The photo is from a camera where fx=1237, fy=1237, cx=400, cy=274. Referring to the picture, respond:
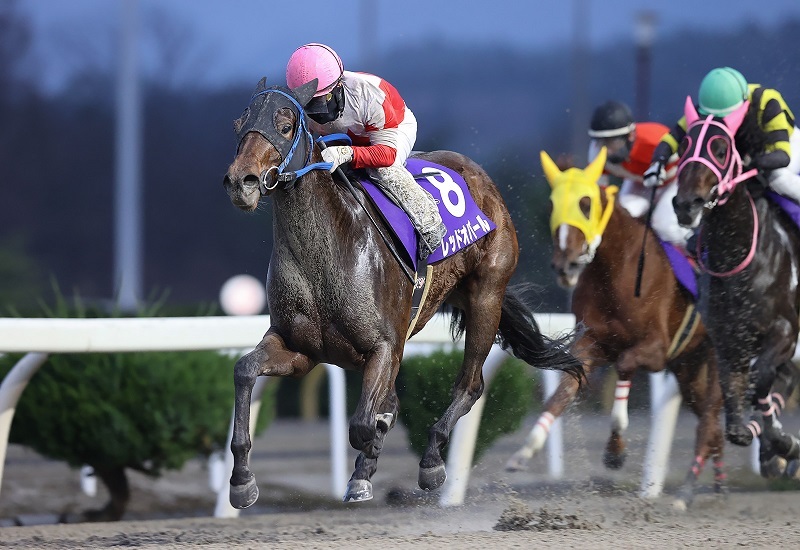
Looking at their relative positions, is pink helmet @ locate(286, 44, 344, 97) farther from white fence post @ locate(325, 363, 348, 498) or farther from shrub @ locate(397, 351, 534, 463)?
shrub @ locate(397, 351, 534, 463)

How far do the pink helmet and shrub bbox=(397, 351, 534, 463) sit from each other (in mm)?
2369

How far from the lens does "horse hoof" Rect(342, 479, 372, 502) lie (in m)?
4.00

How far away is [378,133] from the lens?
4242mm

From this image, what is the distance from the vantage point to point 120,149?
13.7 metres

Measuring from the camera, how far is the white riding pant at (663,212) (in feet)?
19.7

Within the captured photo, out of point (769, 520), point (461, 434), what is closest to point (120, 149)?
point (461, 434)

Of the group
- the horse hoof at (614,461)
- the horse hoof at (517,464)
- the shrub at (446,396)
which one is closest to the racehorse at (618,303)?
the horse hoof at (614,461)

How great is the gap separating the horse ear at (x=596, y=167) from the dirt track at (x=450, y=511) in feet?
3.90

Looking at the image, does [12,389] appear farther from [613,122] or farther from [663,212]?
[613,122]

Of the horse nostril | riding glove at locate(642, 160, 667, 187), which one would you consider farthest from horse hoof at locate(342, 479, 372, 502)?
riding glove at locate(642, 160, 667, 187)

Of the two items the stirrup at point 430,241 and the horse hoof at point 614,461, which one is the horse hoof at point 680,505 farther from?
the stirrup at point 430,241

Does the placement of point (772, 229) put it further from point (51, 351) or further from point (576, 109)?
point (576, 109)


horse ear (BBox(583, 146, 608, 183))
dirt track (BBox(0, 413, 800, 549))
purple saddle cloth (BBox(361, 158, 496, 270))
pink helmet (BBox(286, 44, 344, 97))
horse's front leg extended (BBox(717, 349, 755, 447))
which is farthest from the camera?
horse ear (BBox(583, 146, 608, 183))

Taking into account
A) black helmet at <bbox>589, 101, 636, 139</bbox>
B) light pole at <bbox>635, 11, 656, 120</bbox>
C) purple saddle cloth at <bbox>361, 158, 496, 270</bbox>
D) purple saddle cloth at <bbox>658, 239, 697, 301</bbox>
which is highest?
light pole at <bbox>635, 11, 656, 120</bbox>
